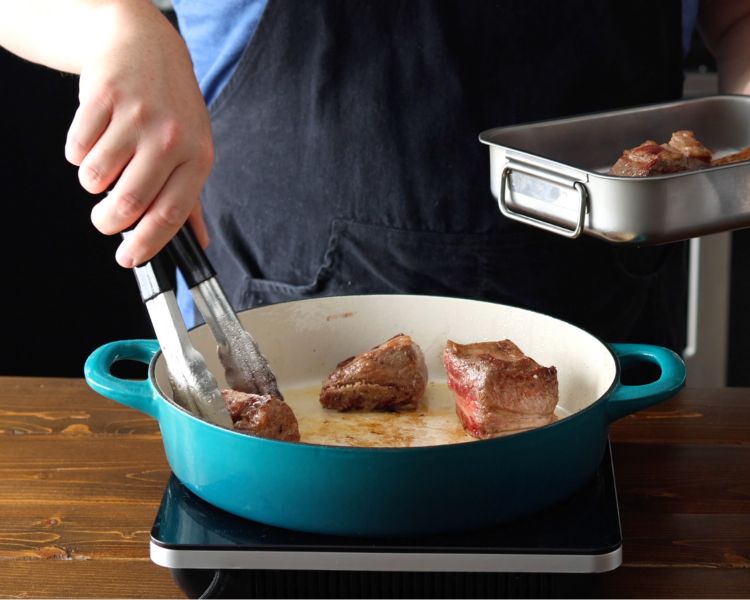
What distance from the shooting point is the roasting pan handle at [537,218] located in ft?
2.80

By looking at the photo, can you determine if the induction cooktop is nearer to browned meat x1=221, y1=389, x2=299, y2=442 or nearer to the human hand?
browned meat x1=221, y1=389, x2=299, y2=442

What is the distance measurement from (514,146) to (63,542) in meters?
0.52

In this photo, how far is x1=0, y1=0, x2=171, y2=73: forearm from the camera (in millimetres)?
958

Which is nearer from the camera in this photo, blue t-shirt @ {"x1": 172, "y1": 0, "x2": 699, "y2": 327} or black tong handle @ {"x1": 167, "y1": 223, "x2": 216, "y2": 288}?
black tong handle @ {"x1": 167, "y1": 223, "x2": 216, "y2": 288}

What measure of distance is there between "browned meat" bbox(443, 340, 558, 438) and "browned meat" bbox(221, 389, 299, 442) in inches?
6.1

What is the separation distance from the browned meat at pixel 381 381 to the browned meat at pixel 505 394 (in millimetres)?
61

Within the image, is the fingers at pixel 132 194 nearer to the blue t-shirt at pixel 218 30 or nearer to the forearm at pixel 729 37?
the blue t-shirt at pixel 218 30

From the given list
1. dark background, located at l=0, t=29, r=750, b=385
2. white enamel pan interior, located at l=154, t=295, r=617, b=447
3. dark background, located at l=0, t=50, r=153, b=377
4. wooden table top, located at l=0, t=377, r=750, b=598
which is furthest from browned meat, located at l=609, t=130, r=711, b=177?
dark background, located at l=0, t=50, r=153, b=377

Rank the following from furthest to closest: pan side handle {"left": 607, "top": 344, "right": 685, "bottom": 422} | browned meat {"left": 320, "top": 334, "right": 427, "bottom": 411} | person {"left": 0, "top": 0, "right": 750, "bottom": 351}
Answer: person {"left": 0, "top": 0, "right": 750, "bottom": 351}, browned meat {"left": 320, "top": 334, "right": 427, "bottom": 411}, pan side handle {"left": 607, "top": 344, "right": 685, "bottom": 422}

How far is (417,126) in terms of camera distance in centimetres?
124

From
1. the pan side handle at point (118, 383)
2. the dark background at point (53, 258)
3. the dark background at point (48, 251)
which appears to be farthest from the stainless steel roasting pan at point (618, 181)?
the dark background at point (48, 251)

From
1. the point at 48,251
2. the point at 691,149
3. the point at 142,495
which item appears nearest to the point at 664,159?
the point at 691,149

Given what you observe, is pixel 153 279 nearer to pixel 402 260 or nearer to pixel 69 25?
pixel 69 25

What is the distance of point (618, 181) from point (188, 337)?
36cm
